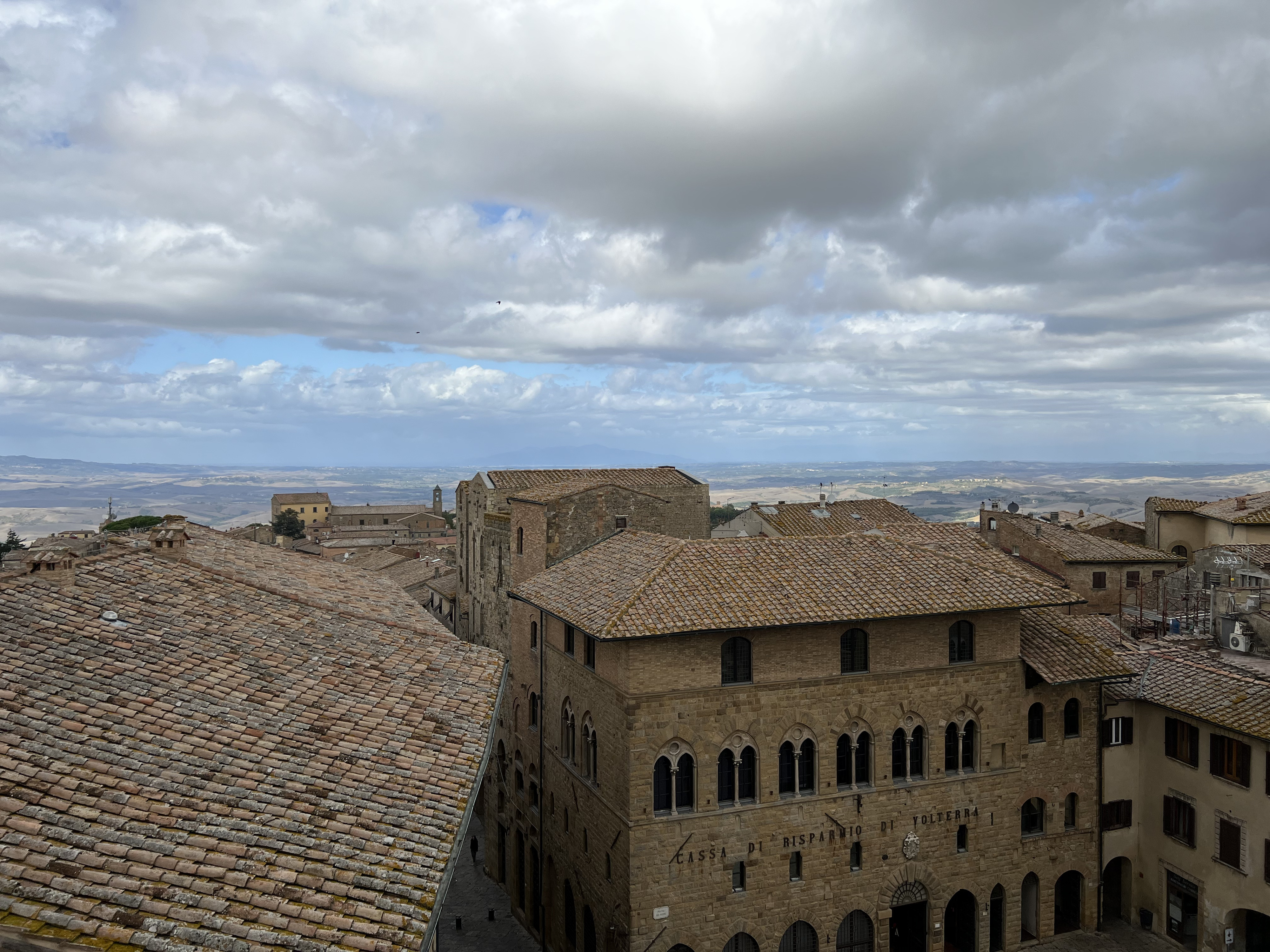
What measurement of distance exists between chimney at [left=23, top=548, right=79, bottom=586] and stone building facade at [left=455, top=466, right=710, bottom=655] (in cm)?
1846

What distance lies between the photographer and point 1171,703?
27.4 metres

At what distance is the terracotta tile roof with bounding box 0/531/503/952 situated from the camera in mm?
8062

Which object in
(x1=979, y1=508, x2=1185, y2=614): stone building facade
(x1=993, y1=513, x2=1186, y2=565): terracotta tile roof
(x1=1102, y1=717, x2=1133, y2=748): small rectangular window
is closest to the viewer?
(x1=1102, y1=717, x2=1133, y2=748): small rectangular window

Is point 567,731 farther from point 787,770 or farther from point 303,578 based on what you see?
point 303,578

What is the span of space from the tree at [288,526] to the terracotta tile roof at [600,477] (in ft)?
290

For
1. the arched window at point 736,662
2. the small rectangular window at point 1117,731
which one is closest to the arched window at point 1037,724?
the small rectangular window at point 1117,731

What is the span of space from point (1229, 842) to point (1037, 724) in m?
5.94

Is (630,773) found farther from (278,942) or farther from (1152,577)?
(1152,577)

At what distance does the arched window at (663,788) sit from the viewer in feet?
77.6

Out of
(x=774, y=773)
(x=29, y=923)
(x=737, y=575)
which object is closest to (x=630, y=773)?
(x=774, y=773)

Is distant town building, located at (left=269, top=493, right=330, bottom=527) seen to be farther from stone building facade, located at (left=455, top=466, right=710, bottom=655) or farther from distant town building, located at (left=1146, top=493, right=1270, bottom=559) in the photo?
distant town building, located at (left=1146, top=493, right=1270, bottom=559)

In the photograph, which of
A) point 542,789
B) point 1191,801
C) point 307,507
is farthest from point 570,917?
point 307,507

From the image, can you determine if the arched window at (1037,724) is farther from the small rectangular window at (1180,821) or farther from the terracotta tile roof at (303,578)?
the terracotta tile roof at (303,578)

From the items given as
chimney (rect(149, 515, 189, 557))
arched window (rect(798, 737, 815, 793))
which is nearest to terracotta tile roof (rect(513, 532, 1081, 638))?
arched window (rect(798, 737, 815, 793))
